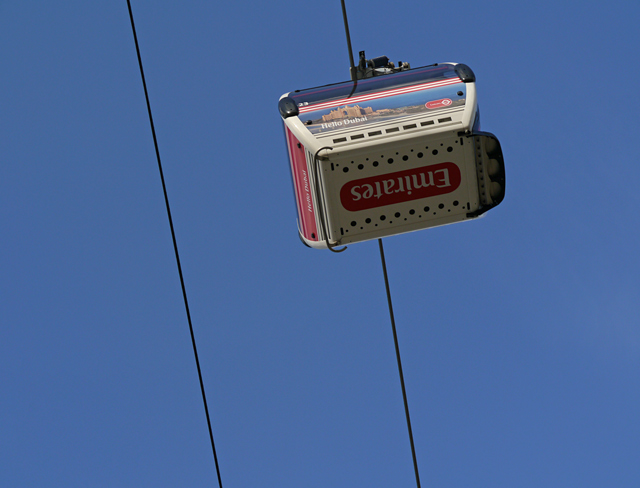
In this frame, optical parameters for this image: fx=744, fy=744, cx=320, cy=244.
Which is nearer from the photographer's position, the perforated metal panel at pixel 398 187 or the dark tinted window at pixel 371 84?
the perforated metal panel at pixel 398 187

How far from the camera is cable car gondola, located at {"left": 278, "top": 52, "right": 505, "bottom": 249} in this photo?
17.0 ft

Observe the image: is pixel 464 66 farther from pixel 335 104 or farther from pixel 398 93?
pixel 335 104

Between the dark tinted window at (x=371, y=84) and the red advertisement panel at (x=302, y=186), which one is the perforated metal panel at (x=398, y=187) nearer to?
the red advertisement panel at (x=302, y=186)

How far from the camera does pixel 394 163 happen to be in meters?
5.21

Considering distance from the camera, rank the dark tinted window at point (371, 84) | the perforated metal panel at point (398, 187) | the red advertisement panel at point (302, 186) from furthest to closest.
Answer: the dark tinted window at point (371, 84)
the red advertisement panel at point (302, 186)
the perforated metal panel at point (398, 187)

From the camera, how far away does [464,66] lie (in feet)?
19.3

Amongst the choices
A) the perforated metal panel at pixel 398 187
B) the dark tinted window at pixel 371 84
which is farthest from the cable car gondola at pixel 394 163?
the dark tinted window at pixel 371 84

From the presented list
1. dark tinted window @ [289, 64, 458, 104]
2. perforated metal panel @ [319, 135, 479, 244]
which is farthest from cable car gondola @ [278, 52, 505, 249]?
dark tinted window @ [289, 64, 458, 104]

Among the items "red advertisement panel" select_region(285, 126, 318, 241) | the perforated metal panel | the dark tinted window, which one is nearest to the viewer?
the perforated metal panel

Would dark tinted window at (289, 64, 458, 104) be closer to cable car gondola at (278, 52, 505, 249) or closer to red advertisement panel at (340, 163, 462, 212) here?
cable car gondola at (278, 52, 505, 249)

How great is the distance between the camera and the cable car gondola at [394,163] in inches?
204

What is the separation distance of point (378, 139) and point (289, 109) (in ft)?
2.84

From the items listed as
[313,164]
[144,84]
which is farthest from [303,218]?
[144,84]

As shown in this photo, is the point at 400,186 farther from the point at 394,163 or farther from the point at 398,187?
the point at 394,163
